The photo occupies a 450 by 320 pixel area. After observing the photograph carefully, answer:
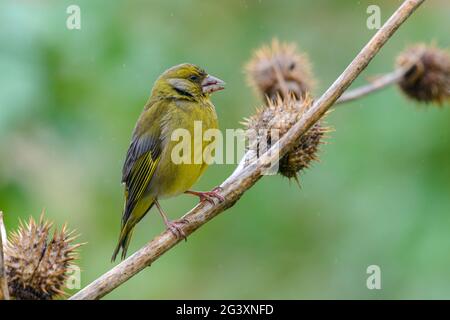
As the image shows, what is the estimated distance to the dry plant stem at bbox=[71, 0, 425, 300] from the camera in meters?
3.72

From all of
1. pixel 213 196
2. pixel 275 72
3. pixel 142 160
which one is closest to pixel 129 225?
pixel 142 160

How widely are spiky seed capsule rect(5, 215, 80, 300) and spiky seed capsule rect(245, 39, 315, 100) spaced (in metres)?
2.53

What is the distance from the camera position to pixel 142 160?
5586mm

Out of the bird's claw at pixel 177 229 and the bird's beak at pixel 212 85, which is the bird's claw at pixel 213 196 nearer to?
the bird's claw at pixel 177 229

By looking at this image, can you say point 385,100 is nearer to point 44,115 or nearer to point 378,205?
point 378,205

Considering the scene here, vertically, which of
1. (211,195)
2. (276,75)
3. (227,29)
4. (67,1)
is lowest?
(211,195)

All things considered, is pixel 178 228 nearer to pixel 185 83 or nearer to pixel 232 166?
pixel 185 83

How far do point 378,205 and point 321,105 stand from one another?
1.86 meters

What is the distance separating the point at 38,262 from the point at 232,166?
10.6 feet

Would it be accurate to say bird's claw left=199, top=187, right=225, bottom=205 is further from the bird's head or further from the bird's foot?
the bird's head

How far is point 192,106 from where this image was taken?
5.75 m

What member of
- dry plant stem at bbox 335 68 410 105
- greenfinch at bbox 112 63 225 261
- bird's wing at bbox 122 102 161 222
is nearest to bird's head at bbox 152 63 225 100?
greenfinch at bbox 112 63 225 261
